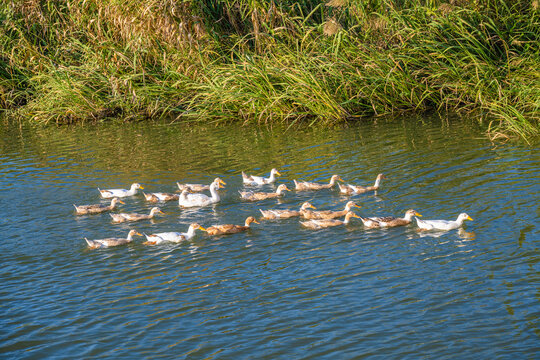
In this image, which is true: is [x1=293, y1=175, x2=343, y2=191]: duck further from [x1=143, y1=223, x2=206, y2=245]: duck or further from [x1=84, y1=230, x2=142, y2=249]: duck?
[x1=84, y1=230, x2=142, y2=249]: duck

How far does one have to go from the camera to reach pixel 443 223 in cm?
1111

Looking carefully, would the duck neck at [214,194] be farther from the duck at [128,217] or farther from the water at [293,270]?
the duck at [128,217]

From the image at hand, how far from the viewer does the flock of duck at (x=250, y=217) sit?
11.5m

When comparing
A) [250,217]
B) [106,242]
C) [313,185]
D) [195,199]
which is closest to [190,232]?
[250,217]

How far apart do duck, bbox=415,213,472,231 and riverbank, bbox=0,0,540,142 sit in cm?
595

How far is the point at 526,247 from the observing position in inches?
395

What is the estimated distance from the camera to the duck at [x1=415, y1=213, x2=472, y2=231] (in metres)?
11.1

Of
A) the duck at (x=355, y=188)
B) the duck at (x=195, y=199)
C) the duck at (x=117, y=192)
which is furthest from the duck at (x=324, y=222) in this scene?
the duck at (x=117, y=192)

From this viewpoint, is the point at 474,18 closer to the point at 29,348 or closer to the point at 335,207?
the point at 335,207

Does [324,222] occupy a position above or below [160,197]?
below

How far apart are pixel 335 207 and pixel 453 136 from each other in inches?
228

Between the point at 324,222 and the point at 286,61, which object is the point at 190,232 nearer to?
the point at 324,222

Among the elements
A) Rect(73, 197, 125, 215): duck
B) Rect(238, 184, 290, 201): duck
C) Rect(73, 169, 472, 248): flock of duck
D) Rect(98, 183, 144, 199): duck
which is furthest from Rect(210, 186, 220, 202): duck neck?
Rect(73, 197, 125, 215): duck

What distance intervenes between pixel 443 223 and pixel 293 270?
2718mm
